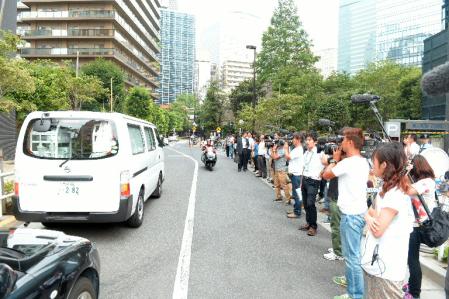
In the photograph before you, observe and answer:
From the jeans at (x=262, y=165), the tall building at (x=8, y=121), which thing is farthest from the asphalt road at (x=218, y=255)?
the tall building at (x=8, y=121)

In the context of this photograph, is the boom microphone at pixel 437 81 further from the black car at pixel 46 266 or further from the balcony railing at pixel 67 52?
the balcony railing at pixel 67 52

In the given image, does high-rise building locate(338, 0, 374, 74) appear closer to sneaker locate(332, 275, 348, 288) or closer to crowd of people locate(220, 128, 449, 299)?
crowd of people locate(220, 128, 449, 299)

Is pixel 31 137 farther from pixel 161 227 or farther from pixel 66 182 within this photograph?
pixel 161 227

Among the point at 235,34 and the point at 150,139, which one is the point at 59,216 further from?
the point at 235,34

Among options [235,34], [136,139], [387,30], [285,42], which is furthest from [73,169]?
[235,34]

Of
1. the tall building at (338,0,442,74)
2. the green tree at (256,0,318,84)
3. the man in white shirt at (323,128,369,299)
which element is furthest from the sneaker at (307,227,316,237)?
the tall building at (338,0,442,74)

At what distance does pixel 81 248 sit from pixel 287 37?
Result: 138 feet

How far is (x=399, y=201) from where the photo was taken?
2391 mm

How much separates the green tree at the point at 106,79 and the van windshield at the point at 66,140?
129 ft

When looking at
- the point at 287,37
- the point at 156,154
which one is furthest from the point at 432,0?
the point at 156,154

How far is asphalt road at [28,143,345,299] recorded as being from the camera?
397 centimetres

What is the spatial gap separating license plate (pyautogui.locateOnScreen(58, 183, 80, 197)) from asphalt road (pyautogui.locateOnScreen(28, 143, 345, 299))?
862mm

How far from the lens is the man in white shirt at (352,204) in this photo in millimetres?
3568

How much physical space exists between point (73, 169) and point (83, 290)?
2.88 metres
